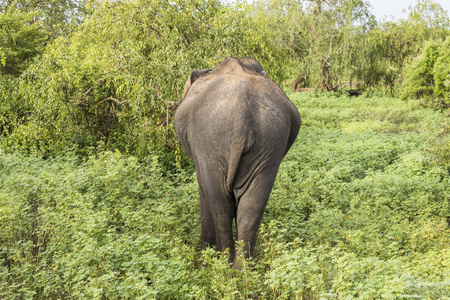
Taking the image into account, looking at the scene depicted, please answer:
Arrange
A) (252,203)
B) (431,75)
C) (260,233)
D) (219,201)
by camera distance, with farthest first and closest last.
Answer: (431,75) < (260,233) < (219,201) < (252,203)

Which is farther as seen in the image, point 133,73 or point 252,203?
point 133,73

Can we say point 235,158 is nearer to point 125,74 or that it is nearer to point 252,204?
point 252,204

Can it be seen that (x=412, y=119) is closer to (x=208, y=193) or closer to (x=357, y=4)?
(x=357, y=4)

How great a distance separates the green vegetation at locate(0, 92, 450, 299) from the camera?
3.48 metres

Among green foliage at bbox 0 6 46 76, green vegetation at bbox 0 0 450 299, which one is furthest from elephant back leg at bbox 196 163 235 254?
green foliage at bbox 0 6 46 76

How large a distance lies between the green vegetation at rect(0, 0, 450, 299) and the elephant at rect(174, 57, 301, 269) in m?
0.42

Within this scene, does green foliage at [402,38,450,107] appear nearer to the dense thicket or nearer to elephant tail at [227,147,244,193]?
the dense thicket

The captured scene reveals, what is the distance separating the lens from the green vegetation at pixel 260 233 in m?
3.48

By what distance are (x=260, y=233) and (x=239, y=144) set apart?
3.23ft

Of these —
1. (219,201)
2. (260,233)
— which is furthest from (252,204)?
(260,233)

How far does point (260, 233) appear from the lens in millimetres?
4191

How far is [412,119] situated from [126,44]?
1168cm

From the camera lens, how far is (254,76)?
422cm

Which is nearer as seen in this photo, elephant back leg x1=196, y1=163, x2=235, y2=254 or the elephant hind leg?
the elephant hind leg
